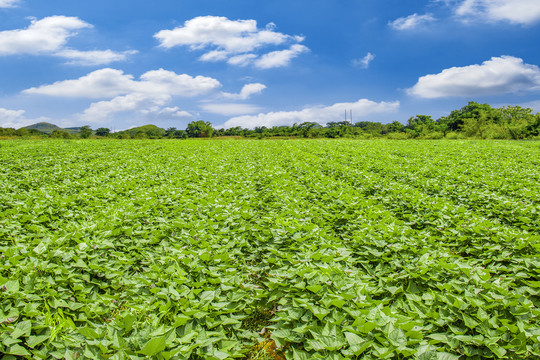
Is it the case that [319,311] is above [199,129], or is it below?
below

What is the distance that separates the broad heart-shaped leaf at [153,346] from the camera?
2176 millimetres

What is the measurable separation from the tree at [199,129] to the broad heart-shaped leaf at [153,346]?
94.2 m

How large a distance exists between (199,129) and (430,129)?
74545 mm

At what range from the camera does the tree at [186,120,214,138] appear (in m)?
96.6

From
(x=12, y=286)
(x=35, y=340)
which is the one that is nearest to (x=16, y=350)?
(x=35, y=340)

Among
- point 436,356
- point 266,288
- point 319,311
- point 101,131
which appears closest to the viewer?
point 436,356

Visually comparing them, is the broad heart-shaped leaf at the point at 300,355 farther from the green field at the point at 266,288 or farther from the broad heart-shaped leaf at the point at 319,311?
the broad heart-shaped leaf at the point at 319,311

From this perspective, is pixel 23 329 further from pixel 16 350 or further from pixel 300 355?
pixel 300 355

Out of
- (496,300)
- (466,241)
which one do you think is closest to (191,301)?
(496,300)

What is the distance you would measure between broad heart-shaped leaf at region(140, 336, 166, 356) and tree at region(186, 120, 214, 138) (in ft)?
309

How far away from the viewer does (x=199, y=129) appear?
10256 cm

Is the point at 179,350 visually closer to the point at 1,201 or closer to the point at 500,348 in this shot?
the point at 500,348

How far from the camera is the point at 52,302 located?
10.3ft

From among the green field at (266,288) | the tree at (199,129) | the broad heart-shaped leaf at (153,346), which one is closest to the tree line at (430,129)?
the tree at (199,129)
